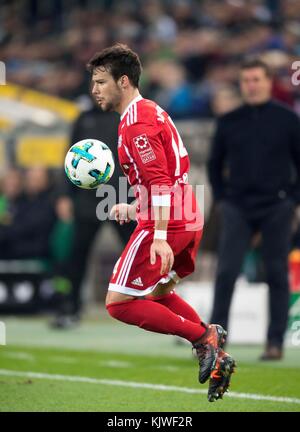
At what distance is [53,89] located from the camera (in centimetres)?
1892

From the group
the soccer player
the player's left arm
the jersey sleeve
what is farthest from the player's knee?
the jersey sleeve

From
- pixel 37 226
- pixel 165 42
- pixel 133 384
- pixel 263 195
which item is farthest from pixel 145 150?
pixel 165 42

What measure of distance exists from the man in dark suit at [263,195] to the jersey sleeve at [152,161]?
2758 mm

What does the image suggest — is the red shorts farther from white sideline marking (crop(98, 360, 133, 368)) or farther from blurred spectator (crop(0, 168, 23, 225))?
blurred spectator (crop(0, 168, 23, 225))

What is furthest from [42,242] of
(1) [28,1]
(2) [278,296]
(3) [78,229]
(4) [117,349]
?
(1) [28,1]

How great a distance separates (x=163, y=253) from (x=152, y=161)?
0.52m

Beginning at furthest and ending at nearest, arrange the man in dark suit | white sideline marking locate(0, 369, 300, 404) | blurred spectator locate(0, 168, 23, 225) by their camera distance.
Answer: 1. blurred spectator locate(0, 168, 23, 225)
2. the man in dark suit
3. white sideline marking locate(0, 369, 300, 404)

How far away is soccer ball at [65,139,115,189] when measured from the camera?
647 centimetres

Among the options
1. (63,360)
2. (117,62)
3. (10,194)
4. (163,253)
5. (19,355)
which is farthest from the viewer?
(10,194)

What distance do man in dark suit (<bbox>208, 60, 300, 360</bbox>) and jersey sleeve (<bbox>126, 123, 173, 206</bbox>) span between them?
2.76m

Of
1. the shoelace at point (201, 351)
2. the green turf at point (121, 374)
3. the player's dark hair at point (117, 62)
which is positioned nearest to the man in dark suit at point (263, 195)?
the green turf at point (121, 374)

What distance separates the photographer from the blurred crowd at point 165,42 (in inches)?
584

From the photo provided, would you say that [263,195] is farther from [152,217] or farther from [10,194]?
[10,194]

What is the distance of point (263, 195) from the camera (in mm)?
8906
